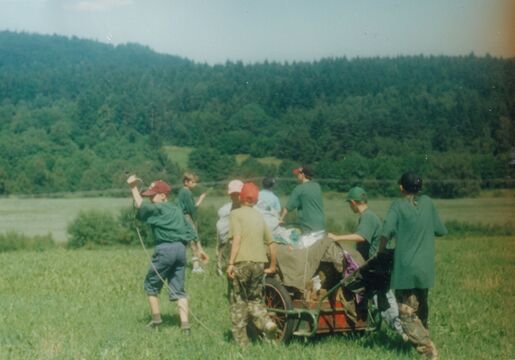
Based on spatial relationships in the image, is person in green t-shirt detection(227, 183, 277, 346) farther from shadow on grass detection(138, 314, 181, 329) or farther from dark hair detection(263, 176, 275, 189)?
dark hair detection(263, 176, 275, 189)

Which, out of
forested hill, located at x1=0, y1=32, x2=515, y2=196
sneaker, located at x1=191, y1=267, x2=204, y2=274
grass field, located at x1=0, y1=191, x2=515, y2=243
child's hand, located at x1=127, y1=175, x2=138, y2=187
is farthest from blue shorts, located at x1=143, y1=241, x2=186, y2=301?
forested hill, located at x1=0, y1=32, x2=515, y2=196

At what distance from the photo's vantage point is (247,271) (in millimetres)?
7906

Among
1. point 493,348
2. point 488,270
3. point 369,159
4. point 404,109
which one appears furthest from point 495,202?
point 493,348

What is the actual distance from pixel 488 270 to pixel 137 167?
3827cm

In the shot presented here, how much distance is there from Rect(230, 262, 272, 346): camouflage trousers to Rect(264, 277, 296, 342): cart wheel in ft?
0.72

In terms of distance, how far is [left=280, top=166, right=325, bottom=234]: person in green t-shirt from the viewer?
38.7ft

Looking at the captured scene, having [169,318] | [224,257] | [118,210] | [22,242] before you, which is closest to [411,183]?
[224,257]

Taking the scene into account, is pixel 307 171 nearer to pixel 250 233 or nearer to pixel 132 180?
pixel 250 233

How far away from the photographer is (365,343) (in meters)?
8.20

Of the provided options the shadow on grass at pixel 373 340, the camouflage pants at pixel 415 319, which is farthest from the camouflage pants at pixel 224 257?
the camouflage pants at pixel 415 319

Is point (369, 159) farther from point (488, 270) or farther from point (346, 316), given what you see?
point (346, 316)

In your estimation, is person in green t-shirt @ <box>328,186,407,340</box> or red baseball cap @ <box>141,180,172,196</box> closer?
person in green t-shirt @ <box>328,186,407,340</box>

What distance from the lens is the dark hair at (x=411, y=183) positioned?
743 cm

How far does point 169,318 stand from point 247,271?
2636mm
